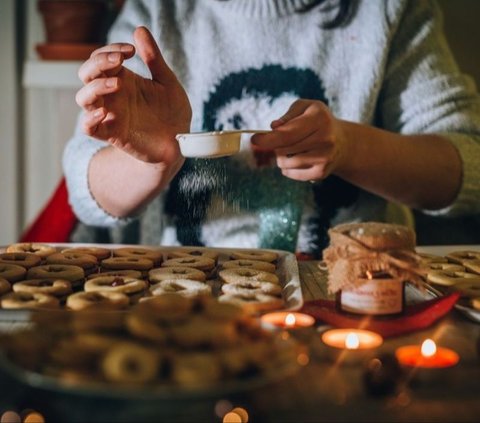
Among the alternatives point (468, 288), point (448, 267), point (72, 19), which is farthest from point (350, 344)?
point (72, 19)

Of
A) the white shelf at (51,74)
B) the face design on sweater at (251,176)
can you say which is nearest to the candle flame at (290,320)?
the face design on sweater at (251,176)

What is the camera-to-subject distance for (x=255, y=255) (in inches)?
40.9

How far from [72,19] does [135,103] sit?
83cm

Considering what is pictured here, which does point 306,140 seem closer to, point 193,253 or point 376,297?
point 193,253

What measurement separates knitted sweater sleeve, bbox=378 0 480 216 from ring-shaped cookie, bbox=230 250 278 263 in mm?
460

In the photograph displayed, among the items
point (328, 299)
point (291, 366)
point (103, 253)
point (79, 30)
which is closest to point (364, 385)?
point (291, 366)

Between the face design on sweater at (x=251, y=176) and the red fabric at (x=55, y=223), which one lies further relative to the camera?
the red fabric at (x=55, y=223)

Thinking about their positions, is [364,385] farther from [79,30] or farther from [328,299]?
[79,30]

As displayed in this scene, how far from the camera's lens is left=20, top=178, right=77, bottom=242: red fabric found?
1453 millimetres

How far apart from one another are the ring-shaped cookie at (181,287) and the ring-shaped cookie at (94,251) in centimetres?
18

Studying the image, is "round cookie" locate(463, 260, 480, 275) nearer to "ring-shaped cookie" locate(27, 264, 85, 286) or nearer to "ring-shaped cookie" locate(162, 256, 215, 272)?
"ring-shaped cookie" locate(162, 256, 215, 272)

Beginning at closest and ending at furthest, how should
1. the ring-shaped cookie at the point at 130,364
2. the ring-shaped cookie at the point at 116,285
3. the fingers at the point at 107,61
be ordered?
1. the ring-shaped cookie at the point at 130,364
2. the ring-shaped cookie at the point at 116,285
3. the fingers at the point at 107,61

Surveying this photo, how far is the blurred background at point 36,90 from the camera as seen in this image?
5.75ft

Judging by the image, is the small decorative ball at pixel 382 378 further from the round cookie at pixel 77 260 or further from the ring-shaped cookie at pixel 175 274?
the round cookie at pixel 77 260
